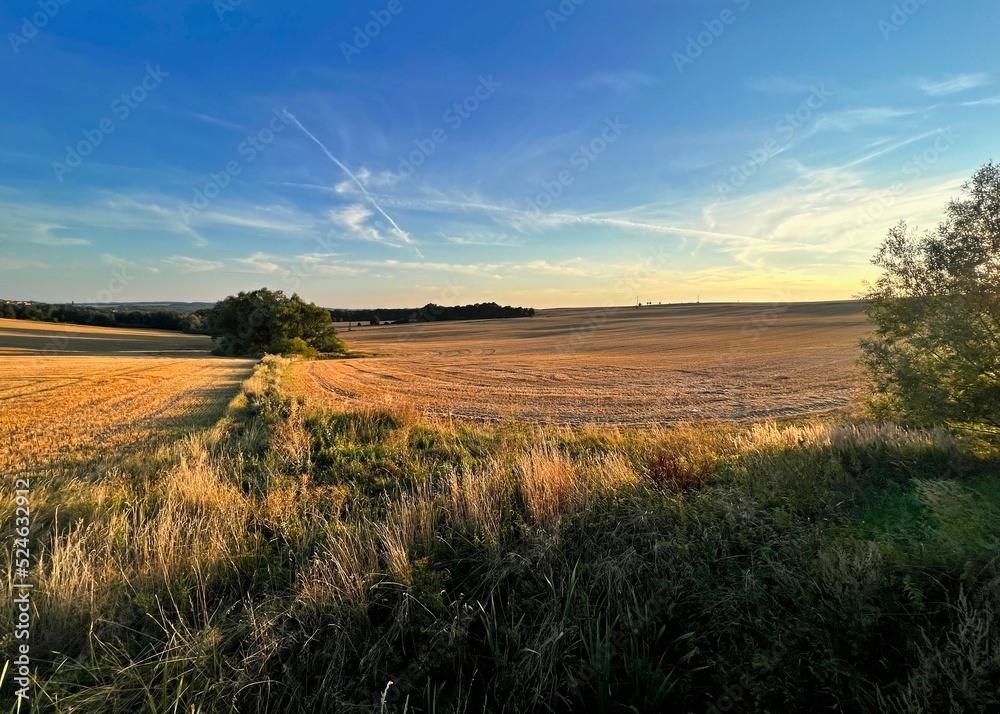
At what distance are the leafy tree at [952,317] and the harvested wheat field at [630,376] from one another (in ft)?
29.8

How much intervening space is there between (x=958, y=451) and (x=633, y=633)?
682cm

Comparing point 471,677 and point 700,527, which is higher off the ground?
point 700,527

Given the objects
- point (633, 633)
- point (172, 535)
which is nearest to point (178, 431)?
point (172, 535)

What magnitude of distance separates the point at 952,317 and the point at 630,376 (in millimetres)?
25675

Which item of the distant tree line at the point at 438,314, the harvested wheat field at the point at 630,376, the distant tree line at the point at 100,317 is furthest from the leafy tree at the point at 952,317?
the distant tree line at the point at 438,314

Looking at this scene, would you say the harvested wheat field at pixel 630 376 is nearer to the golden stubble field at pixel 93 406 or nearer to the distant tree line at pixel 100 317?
the golden stubble field at pixel 93 406

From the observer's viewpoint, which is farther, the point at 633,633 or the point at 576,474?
the point at 576,474

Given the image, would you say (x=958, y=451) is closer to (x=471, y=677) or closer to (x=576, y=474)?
(x=576, y=474)

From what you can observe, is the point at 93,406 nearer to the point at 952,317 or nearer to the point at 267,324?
the point at 952,317

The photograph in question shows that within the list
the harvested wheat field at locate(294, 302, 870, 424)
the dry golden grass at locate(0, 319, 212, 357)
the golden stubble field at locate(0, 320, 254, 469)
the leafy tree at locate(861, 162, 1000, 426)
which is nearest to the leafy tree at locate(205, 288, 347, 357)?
the dry golden grass at locate(0, 319, 212, 357)

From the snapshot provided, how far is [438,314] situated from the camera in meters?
131

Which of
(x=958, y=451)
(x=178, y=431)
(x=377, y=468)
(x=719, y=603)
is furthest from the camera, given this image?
(x=178, y=431)

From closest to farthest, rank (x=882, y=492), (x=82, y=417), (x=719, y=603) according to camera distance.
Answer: (x=719, y=603)
(x=882, y=492)
(x=82, y=417)

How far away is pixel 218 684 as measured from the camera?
2.74 meters
